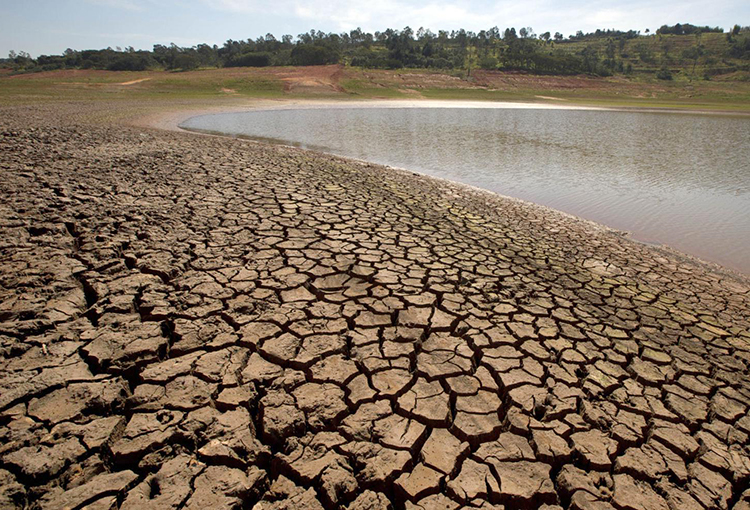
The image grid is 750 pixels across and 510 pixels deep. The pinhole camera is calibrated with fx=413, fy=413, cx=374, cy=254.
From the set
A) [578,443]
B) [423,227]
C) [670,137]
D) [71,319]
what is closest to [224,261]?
[71,319]

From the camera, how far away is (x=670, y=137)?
17.0m

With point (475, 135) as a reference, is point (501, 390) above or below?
below

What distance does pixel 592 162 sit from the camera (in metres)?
11.5

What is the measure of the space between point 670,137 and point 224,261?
1958 cm

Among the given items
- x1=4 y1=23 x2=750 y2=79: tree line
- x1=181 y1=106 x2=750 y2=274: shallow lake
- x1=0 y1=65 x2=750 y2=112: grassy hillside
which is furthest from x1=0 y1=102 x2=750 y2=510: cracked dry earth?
x1=4 y1=23 x2=750 y2=79: tree line

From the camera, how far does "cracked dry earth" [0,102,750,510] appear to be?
180 centimetres

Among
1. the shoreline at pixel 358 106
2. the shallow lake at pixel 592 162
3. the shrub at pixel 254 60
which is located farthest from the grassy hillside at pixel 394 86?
the shallow lake at pixel 592 162

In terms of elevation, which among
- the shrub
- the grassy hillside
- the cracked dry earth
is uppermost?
the shrub

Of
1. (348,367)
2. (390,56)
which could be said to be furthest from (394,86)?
(348,367)

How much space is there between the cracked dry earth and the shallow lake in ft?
7.69

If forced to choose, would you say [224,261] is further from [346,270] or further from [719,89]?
[719,89]

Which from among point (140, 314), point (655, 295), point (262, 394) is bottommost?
point (655, 295)

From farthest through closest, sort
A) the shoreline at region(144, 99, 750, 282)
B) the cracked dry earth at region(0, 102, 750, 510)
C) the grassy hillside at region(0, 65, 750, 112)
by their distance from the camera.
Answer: the grassy hillside at region(0, 65, 750, 112)
the shoreline at region(144, 99, 750, 282)
the cracked dry earth at region(0, 102, 750, 510)

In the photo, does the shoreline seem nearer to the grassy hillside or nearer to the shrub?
the grassy hillside
